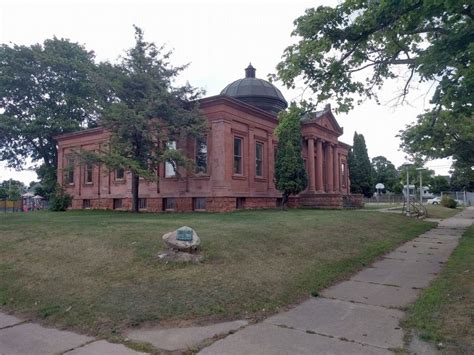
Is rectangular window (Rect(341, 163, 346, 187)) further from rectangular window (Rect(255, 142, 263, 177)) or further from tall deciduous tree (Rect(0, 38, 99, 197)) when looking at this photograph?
tall deciduous tree (Rect(0, 38, 99, 197))

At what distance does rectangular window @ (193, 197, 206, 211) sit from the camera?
21652 millimetres

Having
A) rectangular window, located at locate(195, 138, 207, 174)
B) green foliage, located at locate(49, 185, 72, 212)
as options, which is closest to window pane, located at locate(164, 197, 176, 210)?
rectangular window, located at locate(195, 138, 207, 174)

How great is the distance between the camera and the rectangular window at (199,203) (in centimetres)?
2165

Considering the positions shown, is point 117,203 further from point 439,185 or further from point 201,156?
point 439,185

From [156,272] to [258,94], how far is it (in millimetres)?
22177

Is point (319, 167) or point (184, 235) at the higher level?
point (319, 167)

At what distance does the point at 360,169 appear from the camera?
47156mm

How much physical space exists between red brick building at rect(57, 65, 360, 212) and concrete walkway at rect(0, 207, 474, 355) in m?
14.8

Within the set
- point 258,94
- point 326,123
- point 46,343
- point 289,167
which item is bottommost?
point 46,343

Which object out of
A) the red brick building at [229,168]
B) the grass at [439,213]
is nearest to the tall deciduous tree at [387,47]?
the red brick building at [229,168]

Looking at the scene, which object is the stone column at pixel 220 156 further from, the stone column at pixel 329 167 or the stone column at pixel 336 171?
the stone column at pixel 336 171

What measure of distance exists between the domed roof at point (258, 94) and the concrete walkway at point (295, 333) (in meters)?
22.0

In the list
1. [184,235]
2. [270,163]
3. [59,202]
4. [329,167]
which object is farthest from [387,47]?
[59,202]

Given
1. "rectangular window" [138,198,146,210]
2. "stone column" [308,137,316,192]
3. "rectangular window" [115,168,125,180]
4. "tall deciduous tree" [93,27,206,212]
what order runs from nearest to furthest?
1. "tall deciduous tree" [93,27,206,212]
2. "rectangular window" [138,198,146,210]
3. "rectangular window" [115,168,125,180]
4. "stone column" [308,137,316,192]
